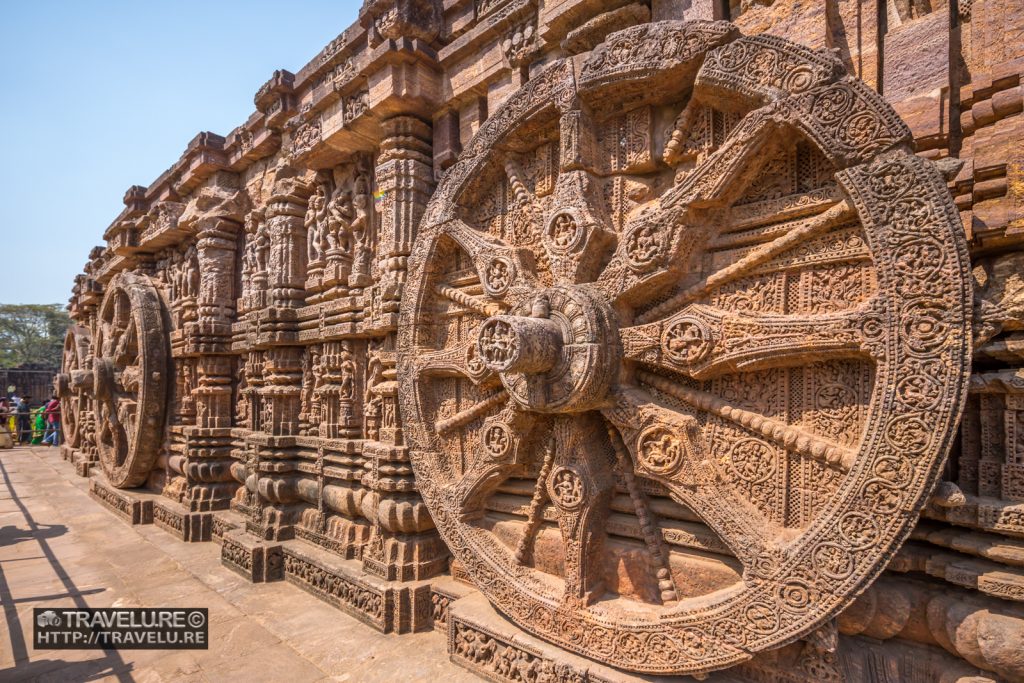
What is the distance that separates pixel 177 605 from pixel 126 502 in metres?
3.76

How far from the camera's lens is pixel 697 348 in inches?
87.7

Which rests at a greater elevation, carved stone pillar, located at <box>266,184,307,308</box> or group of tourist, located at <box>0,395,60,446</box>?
carved stone pillar, located at <box>266,184,307,308</box>

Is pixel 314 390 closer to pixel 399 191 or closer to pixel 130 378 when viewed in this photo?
pixel 399 191

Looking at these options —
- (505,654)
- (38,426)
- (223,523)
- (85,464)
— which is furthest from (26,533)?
(38,426)

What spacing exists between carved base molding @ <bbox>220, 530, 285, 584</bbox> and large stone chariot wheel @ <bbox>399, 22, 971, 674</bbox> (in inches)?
88.7

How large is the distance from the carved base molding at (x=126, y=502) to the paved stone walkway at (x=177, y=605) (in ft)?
0.53

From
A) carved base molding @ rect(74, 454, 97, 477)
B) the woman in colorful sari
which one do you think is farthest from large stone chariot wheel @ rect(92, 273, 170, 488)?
the woman in colorful sari

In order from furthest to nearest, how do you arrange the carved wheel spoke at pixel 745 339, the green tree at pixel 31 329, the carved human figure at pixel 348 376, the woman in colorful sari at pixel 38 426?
the green tree at pixel 31 329
the woman in colorful sari at pixel 38 426
the carved human figure at pixel 348 376
the carved wheel spoke at pixel 745 339

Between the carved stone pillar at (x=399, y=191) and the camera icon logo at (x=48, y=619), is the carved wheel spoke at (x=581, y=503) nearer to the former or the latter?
the carved stone pillar at (x=399, y=191)

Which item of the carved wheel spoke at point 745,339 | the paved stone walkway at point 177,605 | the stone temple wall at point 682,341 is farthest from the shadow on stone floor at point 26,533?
the carved wheel spoke at point 745,339

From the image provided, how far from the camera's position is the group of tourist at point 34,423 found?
15.7 meters

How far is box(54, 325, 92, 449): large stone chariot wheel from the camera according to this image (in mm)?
10242

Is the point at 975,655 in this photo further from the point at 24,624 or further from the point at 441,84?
the point at 24,624

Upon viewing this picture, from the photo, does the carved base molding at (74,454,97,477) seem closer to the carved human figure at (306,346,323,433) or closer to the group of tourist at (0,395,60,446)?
the group of tourist at (0,395,60,446)
